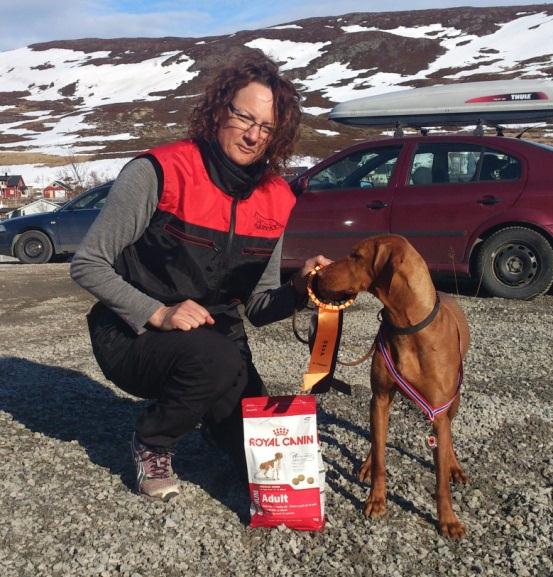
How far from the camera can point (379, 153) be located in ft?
22.1

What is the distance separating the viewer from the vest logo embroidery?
8.95 ft

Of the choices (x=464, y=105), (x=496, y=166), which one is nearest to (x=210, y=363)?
(x=496, y=166)

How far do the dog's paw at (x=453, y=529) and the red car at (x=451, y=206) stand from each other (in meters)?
4.21

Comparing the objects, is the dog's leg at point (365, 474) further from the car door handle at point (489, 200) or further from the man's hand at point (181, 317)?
the car door handle at point (489, 200)

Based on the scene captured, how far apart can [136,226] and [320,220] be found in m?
4.31

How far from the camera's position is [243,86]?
2.68 m

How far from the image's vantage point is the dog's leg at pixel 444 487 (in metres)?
2.41

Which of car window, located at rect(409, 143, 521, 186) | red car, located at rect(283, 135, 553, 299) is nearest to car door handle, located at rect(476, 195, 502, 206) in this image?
red car, located at rect(283, 135, 553, 299)

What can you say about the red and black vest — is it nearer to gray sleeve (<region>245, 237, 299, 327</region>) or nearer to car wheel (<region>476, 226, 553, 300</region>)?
gray sleeve (<region>245, 237, 299, 327</region>)

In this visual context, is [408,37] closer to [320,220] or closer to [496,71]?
[496,71]

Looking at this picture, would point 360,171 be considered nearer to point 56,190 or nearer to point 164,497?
point 164,497

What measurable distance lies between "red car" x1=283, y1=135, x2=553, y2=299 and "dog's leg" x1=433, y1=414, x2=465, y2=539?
411 centimetres

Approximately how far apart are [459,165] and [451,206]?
0.45 meters

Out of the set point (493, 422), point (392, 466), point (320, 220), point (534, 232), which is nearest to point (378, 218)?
point (320, 220)
